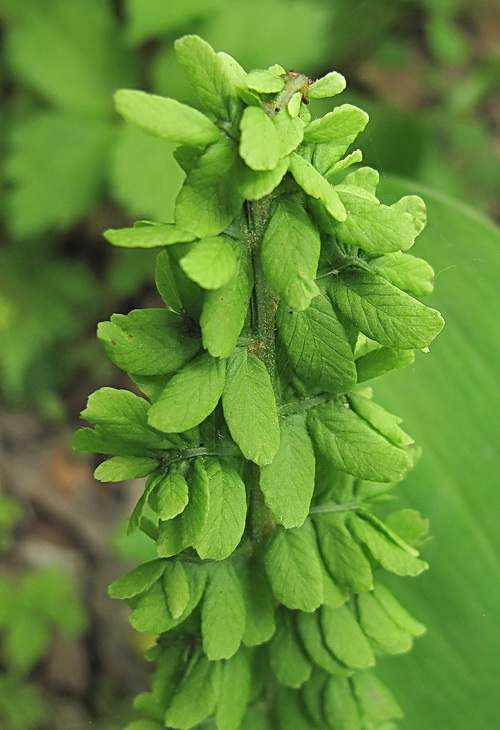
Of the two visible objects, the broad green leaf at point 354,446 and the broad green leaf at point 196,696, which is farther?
the broad green leaf at point 196,696

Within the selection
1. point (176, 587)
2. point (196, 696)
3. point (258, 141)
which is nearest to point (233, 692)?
point (196, 696)

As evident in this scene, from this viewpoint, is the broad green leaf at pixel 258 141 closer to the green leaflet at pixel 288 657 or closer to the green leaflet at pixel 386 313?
the green leaflet at pixel 386 313

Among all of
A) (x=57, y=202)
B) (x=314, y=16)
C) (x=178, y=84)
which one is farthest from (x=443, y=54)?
(x=57, y=202)

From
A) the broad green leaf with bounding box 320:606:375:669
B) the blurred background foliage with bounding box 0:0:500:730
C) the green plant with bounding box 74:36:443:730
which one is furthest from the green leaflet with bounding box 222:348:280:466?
the blurred background foliage with bounding box 0:0:500:730

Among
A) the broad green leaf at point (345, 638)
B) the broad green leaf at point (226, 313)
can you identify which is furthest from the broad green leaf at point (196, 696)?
the broad green leaf at point (226, 313)

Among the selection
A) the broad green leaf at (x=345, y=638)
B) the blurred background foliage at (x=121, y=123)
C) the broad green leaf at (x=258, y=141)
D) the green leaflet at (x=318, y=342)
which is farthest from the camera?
the blurred background foliage at (x=121, y=123)

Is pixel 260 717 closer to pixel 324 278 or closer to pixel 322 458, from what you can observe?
pixel 322 458

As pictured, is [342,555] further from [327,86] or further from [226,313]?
[327,86]
